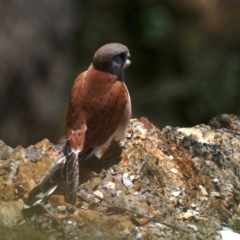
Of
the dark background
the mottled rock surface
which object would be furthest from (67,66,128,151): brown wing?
the dark background

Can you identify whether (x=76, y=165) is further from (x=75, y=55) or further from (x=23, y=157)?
(x=75, y=55)

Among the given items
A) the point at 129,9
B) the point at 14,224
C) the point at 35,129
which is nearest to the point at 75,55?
the point at 129,9

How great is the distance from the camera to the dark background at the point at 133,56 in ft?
27.5

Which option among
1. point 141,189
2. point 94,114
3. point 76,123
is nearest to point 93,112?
point 94,114

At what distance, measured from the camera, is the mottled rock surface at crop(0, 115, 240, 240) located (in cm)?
399

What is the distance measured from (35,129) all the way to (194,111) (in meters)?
1.83

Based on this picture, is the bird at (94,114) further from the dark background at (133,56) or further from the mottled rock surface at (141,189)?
the dark background at (133,56)

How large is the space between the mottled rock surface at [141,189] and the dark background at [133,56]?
348cm

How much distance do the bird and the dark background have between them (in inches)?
119

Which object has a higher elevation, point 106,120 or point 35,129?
point 106,120

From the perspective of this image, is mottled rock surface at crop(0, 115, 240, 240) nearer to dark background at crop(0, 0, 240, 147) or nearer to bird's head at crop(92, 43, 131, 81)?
bird's head at crop(92, 43, 131, 81)

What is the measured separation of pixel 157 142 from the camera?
4.77 m

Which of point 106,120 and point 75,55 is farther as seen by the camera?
point 75,55

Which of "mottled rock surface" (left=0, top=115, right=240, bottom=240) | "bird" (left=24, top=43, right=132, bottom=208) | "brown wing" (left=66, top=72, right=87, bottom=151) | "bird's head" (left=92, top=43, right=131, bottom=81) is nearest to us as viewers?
"mottled rock surface" (left=0, top=115, right=240, bottom=240)
